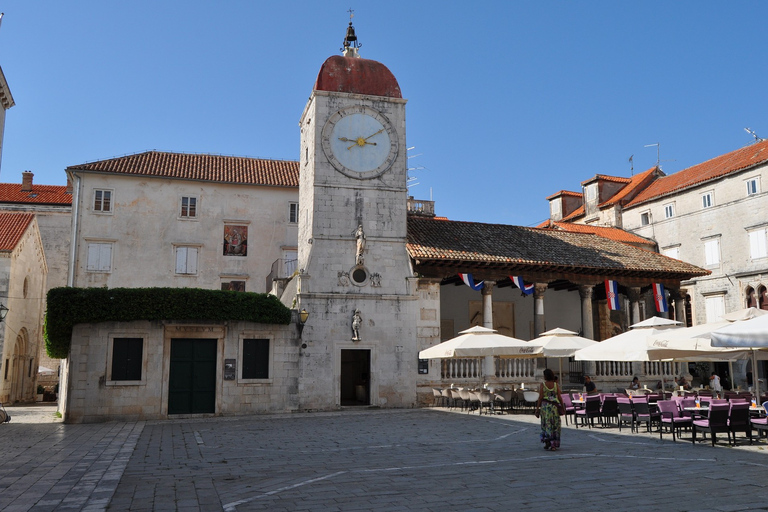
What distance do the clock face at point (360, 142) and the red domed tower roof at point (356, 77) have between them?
0.89 meters

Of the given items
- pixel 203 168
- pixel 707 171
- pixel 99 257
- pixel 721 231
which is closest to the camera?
pixel 99 257

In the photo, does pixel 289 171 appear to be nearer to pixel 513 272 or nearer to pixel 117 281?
pixel 117 281

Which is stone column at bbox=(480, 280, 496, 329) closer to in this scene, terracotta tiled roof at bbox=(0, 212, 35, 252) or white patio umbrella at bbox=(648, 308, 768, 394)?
white patio umbrella at bbox=(648, 308, 768, 394)

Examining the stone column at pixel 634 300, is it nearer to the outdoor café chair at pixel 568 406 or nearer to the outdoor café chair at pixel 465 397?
the outdoor café chair at pixel 465 397

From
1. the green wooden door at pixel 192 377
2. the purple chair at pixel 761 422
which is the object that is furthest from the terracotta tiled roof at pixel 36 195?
the purple chair at pixel 761 422

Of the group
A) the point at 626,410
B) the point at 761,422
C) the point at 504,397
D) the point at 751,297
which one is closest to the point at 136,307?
the point at 504,397

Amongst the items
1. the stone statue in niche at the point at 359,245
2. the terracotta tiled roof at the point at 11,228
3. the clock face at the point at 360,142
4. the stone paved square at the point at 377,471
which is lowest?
the stone paved square at the point at 377,471

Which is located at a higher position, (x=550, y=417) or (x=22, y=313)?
(x=22, y=313)

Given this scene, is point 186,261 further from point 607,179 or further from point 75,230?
point 607,179

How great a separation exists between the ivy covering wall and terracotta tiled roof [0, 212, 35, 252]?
42.9 feet

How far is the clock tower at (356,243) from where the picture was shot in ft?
75.6

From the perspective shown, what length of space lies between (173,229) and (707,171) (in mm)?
29224

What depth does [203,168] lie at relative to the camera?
3525 cm

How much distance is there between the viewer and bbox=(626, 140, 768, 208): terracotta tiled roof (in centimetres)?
3333
